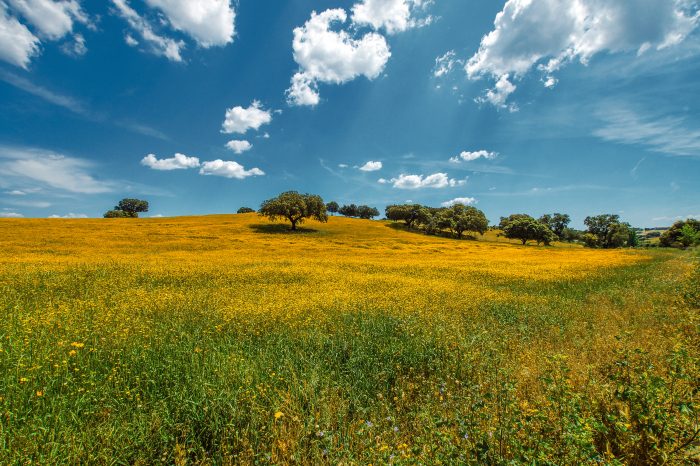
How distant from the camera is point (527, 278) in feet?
61.9

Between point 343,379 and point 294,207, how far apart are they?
179 ft

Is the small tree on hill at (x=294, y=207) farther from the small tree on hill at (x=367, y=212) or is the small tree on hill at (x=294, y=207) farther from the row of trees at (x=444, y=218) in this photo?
the small tree on hill at (x=367, y=212)

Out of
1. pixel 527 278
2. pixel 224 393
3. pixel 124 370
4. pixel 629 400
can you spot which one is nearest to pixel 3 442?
pixel 124 370

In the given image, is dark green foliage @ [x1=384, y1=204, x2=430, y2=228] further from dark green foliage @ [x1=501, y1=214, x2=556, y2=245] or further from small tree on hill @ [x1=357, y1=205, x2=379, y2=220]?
small tree on hill @ [x1=357, y1=205, x2=379, y2=220]

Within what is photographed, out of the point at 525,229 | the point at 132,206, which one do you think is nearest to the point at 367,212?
the point at 525,229

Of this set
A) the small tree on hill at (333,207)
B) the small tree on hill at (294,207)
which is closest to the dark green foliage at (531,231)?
the small tree on hill at (294,207)

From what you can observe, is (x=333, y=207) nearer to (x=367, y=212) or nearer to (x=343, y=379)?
(x=367, y=212)

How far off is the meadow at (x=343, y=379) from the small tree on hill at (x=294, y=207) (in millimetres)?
46714

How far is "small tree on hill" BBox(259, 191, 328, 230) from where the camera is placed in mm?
58594

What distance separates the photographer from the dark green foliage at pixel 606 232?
9662 centimetres

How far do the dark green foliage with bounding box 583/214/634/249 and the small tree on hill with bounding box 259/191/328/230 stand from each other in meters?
98.9

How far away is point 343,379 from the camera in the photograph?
543 centimetres

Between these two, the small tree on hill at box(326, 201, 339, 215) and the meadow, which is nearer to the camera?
the meadow

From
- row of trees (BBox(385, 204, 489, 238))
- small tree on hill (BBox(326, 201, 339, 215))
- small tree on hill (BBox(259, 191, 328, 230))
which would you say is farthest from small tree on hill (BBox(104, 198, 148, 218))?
row of trees (BBox(385, 204, 489, 238))
